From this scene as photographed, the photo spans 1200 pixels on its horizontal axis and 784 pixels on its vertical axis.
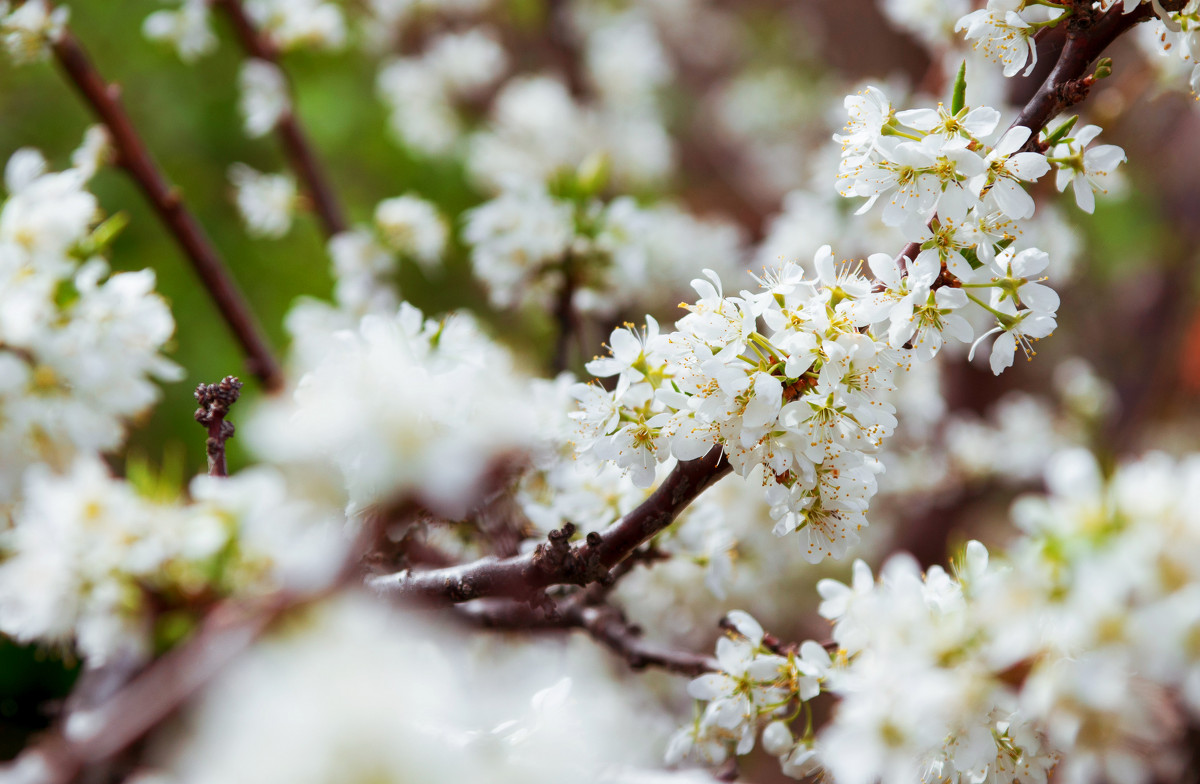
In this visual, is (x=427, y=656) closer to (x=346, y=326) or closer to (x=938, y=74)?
(x=346, y=326)

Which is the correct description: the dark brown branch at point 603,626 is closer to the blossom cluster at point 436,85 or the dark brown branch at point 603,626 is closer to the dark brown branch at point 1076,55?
the dark brown branch at point 1076,55

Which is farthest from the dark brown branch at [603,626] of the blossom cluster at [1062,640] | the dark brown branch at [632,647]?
the blossom cluster at [1062,640]

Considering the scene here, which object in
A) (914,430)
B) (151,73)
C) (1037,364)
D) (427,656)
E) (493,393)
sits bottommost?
(1037,364)

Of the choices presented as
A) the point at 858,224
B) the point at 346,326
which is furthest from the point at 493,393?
the point at 858,224

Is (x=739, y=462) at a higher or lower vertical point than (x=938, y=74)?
higher

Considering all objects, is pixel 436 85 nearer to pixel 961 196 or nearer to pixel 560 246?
pixel 560 246

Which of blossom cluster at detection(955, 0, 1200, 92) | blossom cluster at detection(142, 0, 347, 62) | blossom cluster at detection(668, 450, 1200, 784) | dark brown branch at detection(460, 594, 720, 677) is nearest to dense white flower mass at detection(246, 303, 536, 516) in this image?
dark brown branch at detection(460, 594, 720, 677)
